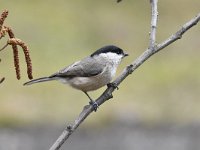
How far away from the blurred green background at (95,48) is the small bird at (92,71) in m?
3.14

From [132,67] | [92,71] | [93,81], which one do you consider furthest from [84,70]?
[132,67]

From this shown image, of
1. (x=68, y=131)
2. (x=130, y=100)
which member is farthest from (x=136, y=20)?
(x=68, y=131)

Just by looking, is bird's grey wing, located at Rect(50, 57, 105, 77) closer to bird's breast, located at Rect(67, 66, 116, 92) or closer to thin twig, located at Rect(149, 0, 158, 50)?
bird's breast, located at Rect(67, 66, 116, 92)

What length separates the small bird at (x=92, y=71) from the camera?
526cm

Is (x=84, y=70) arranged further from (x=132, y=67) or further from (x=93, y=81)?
(x=132, y=67)

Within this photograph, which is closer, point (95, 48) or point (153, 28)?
point (153, 28)

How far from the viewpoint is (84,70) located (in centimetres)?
543

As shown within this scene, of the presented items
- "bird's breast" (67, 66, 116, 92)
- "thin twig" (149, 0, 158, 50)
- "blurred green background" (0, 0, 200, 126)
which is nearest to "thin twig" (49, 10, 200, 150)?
"thin twig" (149, 0, 158, 50)

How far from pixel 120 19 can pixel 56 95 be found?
10.7ft

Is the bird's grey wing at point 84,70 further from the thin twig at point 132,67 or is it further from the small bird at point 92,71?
the thin twig at point 132,67

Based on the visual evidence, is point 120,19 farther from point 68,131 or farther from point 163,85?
point 68,131

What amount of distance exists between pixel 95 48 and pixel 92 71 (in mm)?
5495

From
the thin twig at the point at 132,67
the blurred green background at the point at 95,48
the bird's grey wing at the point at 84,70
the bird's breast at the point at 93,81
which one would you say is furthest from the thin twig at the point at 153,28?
the blurred green background at the point at 95,48

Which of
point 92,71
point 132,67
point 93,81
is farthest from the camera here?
point 92,71
